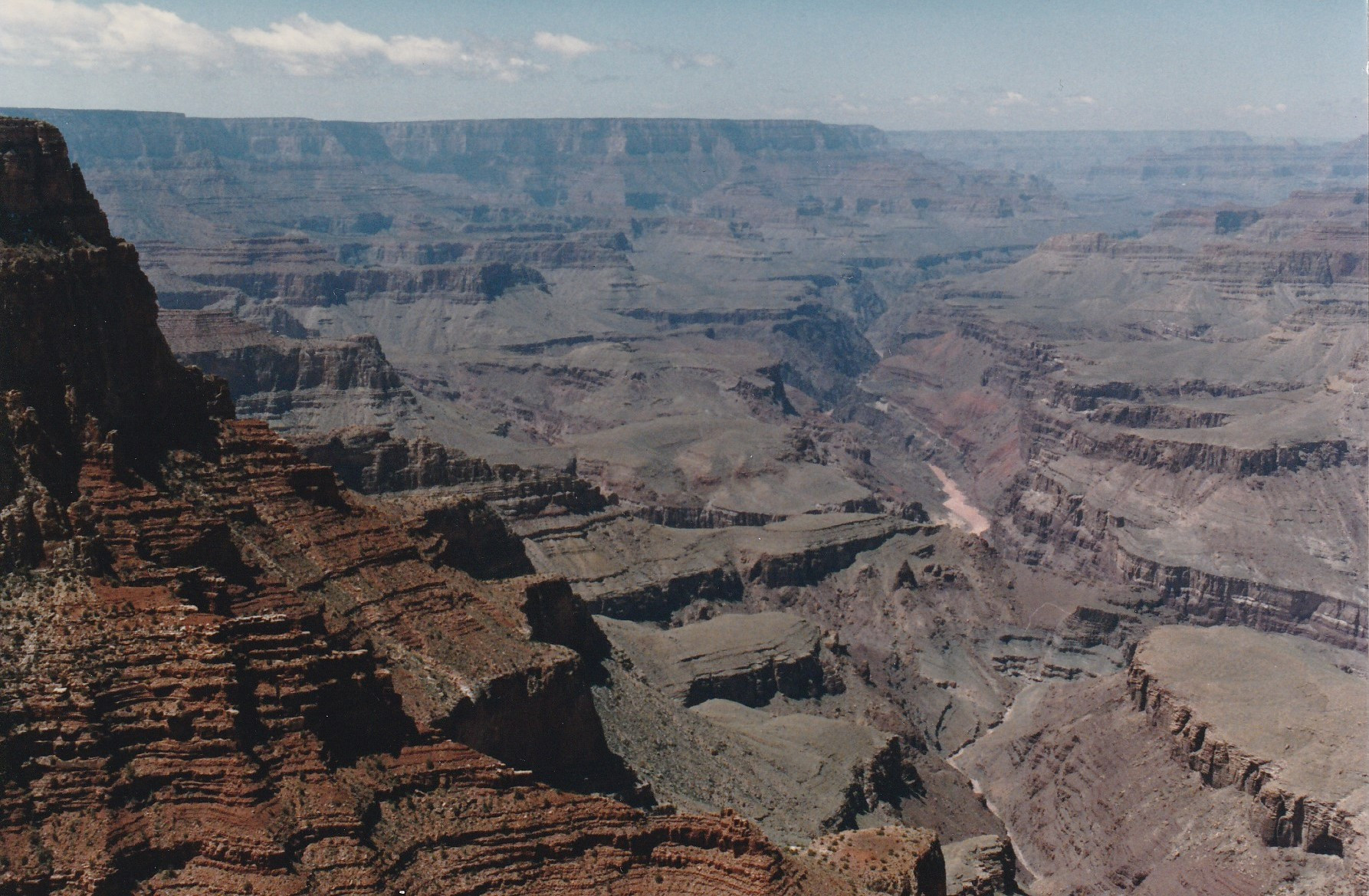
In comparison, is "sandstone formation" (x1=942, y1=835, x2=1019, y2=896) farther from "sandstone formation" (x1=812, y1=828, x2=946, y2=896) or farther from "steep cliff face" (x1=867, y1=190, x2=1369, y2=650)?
"steep cliff face" (x1=867, y1=190, x2=1369, y2=650)

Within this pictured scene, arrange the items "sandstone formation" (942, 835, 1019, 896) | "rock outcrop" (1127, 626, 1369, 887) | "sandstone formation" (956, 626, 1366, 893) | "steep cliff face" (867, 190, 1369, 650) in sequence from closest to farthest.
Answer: "sandstone formation" (942, 835, 1019, 896) → "rock outcrop" (1127, 626, 1369, 887) → "sandstone formation" (956, 626, 1366, 893) → "steep cliff face" (867, 190, 1369, 650)

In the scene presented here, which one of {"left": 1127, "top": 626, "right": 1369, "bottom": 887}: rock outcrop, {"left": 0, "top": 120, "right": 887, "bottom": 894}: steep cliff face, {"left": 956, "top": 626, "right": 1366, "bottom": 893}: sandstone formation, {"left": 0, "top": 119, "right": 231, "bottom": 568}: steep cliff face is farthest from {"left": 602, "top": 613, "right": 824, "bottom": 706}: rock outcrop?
{"left": 0, "top": 119, "right": 231, "bottom": 568}: steep cliff face

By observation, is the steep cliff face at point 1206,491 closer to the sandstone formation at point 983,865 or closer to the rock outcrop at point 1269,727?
the rock outcrop at point 1269,727

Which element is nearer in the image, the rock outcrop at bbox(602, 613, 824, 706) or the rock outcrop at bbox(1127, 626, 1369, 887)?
the rock outcrop at bbox(1127, 626, 1369, 887)

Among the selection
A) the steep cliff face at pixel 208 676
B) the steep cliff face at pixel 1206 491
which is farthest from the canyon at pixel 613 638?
the steep cliff face at pixel 1206 491

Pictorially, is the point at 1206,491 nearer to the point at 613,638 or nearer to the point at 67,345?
the point at 613,638

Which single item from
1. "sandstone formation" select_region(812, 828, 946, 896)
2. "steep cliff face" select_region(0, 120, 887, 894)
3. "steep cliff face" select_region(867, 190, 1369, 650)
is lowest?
"steep cliff face" select_region(867, 190, 1369, 650)

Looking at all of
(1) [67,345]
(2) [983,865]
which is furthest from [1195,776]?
(1) [67,345]

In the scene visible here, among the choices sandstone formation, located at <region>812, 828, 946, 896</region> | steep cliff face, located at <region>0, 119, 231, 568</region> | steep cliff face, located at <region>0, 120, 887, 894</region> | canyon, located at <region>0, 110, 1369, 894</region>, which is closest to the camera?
steep cliff face, located at <region>0, 120, 887, 894</region>

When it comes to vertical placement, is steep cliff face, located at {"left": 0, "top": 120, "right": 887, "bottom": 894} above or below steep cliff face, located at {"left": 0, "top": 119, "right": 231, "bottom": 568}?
below
